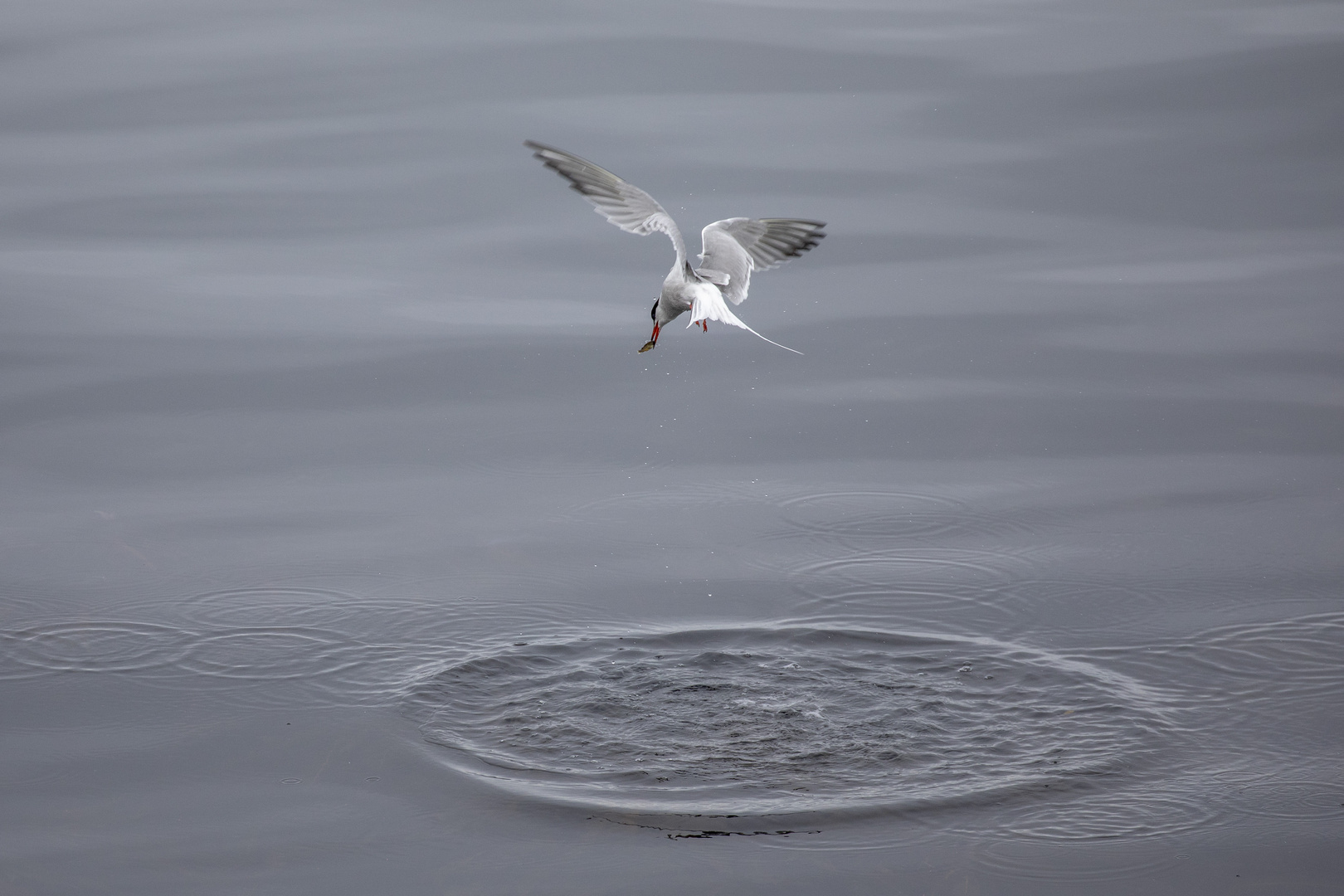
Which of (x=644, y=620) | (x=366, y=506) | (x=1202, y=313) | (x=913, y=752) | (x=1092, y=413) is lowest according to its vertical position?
(x=913, y=752)

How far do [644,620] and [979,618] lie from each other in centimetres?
116

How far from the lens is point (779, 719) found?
4941mm

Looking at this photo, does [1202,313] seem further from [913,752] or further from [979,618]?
[913,752]

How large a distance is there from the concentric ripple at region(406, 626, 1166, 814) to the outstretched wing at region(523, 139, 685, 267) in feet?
4.55

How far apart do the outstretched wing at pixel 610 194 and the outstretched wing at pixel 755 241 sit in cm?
39

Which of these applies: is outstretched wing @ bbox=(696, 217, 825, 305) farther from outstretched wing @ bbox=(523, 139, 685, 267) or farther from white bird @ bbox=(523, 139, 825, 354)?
outstretched wing @ bbox=(523, 139, 685, 267)

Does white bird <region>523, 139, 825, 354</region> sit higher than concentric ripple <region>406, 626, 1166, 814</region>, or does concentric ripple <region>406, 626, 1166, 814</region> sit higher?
white bird <region>523, 139, 825, 354</region>

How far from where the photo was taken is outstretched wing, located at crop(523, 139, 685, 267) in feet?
18.3

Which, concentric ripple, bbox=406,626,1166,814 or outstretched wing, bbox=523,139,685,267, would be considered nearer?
concentric ripple, bbox=406,626,1166,814

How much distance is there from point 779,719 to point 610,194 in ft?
6.28

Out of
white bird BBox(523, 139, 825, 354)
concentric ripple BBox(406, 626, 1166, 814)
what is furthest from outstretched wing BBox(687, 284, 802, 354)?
concentric ripple BBox(406, 626, 1166, 814)

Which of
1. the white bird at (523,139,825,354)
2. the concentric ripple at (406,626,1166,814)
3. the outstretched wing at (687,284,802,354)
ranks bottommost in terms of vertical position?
the concentric ripple at (406,626,1166,814)

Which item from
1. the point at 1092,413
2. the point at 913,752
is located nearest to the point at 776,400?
the point at 1092,413

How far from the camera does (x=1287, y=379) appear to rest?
758 cm
